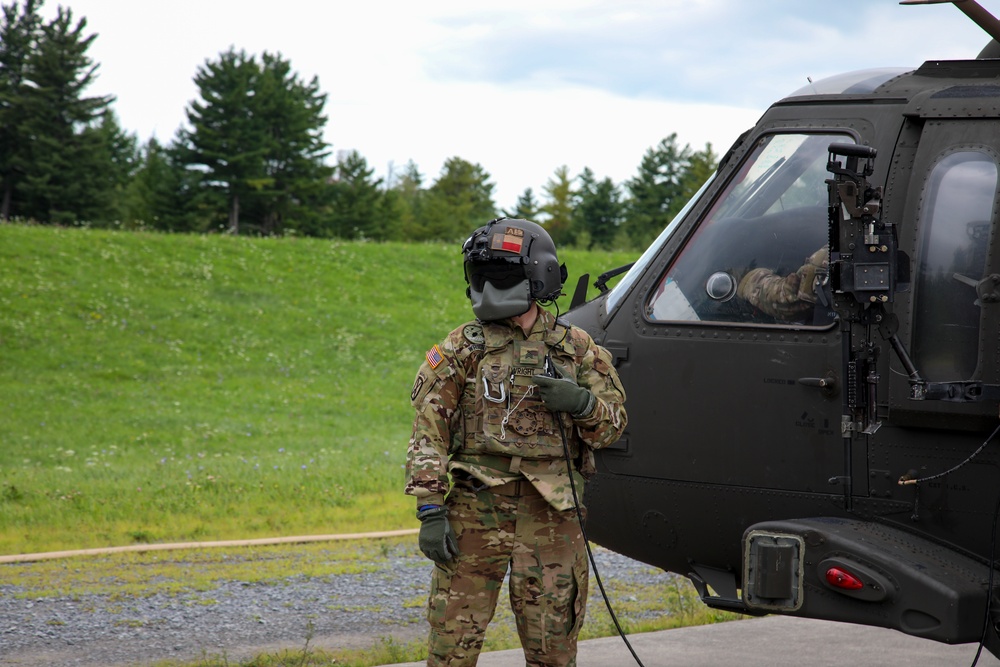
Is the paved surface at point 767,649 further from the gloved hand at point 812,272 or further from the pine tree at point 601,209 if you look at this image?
the pine tree at point 601,209

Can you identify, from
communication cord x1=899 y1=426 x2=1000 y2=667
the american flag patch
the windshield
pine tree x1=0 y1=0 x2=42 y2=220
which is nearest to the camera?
communication cord x1=899 y1=426 x2=1000 y2=667

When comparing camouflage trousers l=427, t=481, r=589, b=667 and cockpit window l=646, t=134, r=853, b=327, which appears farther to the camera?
cockpit window l=646, t=134, r=853, b=327

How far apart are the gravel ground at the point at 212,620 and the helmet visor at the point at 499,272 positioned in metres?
2.77

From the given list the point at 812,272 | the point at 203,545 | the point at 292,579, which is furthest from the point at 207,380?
the point at 812,272

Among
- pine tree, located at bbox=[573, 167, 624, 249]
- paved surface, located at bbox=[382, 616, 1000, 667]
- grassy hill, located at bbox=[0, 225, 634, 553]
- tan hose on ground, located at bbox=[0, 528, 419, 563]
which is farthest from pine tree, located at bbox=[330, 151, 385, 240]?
paved surface, located at bbox=[382, 616, 1000, 667]

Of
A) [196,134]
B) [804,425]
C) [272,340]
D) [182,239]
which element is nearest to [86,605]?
[804,425]

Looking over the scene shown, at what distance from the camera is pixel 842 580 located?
4148 mm

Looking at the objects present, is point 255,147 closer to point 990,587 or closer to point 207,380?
point 207,380

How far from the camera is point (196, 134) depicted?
162 feet

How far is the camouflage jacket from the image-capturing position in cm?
427

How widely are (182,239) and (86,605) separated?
23857 millimetres

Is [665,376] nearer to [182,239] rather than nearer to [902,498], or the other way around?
[902,498]

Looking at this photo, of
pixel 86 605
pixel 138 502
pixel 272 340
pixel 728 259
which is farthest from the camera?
pixel 272 340

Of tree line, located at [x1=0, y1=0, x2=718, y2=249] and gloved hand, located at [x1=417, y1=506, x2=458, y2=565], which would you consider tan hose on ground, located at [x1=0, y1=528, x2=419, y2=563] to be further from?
tree line, located at [x1=0, y1=0, x2=718, y2=249]
